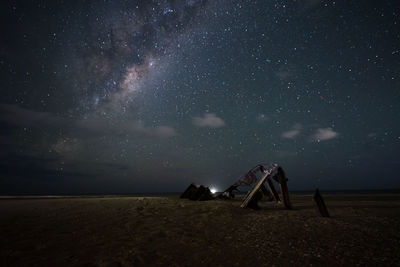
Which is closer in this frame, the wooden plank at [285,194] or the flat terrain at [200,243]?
the flat terrain at [200,243]

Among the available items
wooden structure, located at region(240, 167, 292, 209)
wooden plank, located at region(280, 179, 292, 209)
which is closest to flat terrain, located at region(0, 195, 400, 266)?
wooden structure, located at region(240, 167, 292, 209)

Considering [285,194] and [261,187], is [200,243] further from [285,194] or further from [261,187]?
[285,194]

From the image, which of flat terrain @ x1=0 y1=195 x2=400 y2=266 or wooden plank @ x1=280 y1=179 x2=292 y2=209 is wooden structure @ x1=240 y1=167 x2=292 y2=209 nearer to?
wooden plank @ x1=280 y1=179 x2=292 y2=209

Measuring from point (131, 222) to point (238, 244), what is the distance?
4.02 m

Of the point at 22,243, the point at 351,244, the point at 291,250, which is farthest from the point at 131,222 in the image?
the point at 351,244

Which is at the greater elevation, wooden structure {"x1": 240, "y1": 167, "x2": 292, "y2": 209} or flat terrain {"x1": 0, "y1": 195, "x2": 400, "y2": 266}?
wooden structure {"x1": 240, "y1": 167, "x2": 292, "y2": 209}

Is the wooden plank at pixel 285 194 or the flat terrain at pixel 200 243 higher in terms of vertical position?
the wooden plank at pixel 285 194

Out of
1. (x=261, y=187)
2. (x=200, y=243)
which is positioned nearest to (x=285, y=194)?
(x=261, y=187)

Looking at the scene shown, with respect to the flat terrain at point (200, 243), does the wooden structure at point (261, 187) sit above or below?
above

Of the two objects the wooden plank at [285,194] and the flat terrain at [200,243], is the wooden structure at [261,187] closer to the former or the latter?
the wooden plank at [285,194]

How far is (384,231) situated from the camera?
5.39 m

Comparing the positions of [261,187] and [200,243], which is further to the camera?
[261,187]

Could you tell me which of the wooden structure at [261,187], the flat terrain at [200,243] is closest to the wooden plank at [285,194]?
the wooden structure at [261,187]

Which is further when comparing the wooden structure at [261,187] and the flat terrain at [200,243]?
the wooden structure at [261,187]
